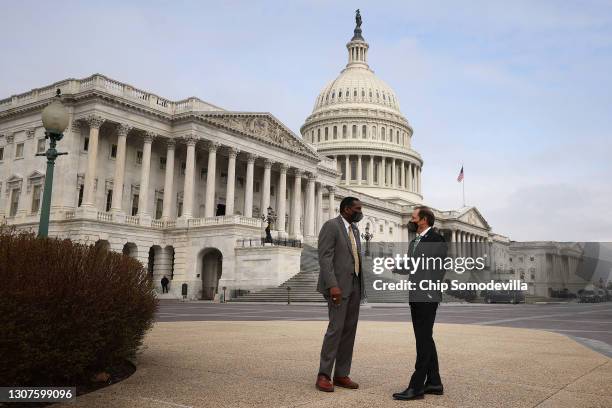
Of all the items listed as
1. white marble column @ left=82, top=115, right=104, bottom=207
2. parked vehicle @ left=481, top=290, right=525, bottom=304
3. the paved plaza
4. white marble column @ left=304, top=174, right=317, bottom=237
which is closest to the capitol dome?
white marble column @ left=304, top=174, right=317, bottom=237

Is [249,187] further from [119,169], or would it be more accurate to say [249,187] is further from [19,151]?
[19,151]

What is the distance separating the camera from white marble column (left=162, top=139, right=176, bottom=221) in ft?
A: 177

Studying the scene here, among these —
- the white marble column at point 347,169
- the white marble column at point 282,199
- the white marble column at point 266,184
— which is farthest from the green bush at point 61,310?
the white marble column at point 347,169

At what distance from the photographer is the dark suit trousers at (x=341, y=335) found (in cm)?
707

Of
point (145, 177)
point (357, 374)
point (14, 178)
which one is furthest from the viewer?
point (145, 177)

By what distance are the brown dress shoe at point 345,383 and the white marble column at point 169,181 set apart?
160ft

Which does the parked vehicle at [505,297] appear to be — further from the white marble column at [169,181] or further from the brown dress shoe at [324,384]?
the brown dress shoe at [324,384]

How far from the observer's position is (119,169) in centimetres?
4984

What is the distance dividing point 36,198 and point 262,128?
77.3 feet

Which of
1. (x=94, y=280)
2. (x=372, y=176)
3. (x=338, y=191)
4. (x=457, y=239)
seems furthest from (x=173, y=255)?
(x=457, y=239)

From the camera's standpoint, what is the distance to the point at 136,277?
7.73m

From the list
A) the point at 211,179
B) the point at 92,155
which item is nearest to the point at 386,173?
the point at 211,179

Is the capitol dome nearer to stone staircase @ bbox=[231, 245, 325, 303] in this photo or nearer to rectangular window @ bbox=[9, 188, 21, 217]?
stone staircase @ bbox=[231, 245, 325, 303]

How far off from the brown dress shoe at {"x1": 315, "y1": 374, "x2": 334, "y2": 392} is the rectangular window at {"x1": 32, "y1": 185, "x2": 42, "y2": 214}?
4938cm
